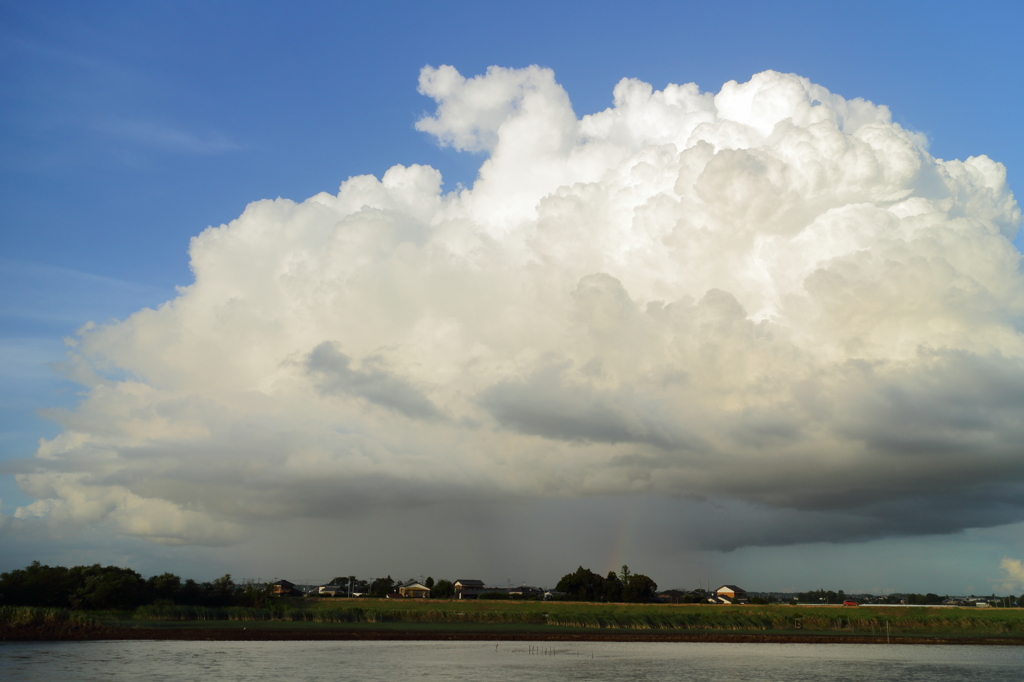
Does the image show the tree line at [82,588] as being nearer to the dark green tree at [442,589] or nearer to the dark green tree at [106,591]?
the dark green tree at [106,591]

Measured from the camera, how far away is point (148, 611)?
327ft

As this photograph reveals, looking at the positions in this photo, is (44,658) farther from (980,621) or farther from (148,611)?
Result: (980,621)

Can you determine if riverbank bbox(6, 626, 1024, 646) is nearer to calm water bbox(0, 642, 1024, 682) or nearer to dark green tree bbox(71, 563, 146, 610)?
calm water bbox(0, 642, 1024, 682)

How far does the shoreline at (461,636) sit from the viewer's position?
75375mm

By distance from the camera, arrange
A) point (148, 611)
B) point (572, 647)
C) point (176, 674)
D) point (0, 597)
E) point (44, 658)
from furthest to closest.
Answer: point (148, 611)
point (0, 597)
point (572, 647)
point (44, 658)
point (176, 674)

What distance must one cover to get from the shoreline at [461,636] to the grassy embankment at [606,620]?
Answer: 346cm

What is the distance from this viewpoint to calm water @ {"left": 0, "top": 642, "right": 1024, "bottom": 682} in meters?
47.9

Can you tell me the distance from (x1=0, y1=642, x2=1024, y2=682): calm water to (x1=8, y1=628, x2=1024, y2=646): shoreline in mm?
6081

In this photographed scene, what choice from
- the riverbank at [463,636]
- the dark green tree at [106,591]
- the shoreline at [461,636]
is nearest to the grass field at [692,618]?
the dark green tree at [106,591]

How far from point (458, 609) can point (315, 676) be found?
7297cm

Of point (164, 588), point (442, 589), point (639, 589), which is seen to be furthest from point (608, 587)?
point (164, 588)

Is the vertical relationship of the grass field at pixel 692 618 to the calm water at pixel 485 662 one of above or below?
below

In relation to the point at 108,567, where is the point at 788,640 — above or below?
below

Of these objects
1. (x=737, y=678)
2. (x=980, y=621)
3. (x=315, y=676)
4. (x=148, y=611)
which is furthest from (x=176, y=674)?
(x=980, y=621)
